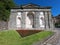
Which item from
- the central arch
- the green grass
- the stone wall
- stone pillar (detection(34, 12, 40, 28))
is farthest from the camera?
the central arch

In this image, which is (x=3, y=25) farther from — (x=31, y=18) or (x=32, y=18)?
(x=32, y=18)

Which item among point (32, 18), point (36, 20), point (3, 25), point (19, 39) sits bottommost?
point (19, 39)

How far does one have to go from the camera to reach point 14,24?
153 ft

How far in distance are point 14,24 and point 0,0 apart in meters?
12.4

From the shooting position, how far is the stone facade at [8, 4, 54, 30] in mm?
46219

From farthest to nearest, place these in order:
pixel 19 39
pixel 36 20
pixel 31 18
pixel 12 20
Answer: pixel 31 18, pixel 12 20, pixel 36 20, pixel 19 39

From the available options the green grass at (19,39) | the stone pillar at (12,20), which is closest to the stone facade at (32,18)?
the stone pillar at (12,20)

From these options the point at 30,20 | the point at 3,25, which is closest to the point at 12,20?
the point at 30,20

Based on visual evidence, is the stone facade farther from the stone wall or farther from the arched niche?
the stone wall

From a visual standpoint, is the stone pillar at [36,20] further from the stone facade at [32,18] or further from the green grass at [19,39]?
the green grass at [19,39]

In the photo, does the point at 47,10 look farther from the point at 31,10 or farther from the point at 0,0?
the point at 0,0

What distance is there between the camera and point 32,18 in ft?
156

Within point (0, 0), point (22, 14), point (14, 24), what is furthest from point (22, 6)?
point (0, 0)

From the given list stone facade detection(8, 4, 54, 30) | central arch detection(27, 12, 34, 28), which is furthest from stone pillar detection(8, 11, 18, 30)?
central arch detection(27, 12, 34, 28)
